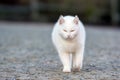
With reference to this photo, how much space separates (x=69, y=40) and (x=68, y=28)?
1.02ft

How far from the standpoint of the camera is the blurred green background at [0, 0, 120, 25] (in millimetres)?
28188

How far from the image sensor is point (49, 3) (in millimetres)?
29500

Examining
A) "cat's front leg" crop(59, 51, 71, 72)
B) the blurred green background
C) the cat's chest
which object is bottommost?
"cat's front leg" crop(59, 51, 71, 72)

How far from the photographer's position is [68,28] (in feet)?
22.9

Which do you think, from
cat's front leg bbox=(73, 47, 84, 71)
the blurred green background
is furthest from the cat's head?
the blurred green background

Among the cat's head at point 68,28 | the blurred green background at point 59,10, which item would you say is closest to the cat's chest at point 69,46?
the cat's head at point 68,28

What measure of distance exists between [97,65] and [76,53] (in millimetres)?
1309

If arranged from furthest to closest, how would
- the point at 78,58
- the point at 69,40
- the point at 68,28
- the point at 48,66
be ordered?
the point at 48,66
the point at 78,58
the point at 69,40
the point at 68,28

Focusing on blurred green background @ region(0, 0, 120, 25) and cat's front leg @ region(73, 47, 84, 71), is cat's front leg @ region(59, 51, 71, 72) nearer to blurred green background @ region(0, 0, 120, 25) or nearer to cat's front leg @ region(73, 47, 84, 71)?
cat's front leg @ region(73, 47, 84, 71)

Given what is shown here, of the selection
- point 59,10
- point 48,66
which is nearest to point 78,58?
point 48,66

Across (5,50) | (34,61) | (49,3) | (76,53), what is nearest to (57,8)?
(49,3)

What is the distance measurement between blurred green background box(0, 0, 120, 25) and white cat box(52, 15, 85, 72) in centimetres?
2028

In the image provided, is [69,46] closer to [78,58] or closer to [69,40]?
[69,40]

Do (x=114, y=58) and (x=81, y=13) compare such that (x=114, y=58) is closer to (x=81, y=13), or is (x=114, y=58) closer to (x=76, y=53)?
(x=76, y=53)
